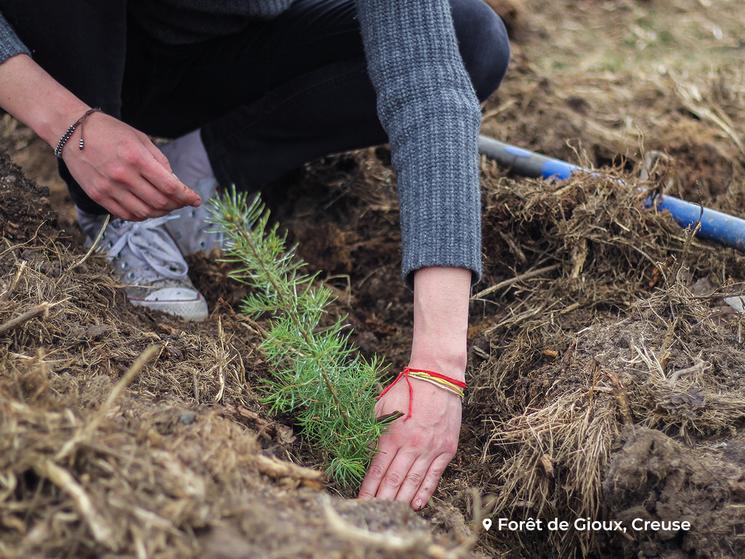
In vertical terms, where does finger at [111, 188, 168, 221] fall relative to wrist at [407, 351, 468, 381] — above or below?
above

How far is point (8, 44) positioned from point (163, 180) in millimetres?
492

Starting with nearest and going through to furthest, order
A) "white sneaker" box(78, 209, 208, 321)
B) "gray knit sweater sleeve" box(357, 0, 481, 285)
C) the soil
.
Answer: the soil
"gray knit sweater sleeve" box(357, 0, 481, 285)
"white sneaker" box(78, 209, 208, 321)

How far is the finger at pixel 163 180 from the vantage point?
5.10 ft

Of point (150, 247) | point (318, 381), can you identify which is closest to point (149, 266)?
point (150, 247)

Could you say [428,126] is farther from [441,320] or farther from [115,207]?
[115,207]

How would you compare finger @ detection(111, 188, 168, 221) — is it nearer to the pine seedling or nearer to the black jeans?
the pine seedling

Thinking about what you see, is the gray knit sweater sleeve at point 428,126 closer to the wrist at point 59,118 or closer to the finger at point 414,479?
the finger at point 414,479

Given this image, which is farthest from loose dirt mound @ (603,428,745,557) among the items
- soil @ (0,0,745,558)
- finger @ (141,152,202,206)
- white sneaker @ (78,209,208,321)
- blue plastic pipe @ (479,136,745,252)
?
white sneaker @ (78,209,208,321)

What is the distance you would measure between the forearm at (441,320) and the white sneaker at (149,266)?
726 millimetres

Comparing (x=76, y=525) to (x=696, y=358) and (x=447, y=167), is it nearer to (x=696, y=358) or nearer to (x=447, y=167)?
(x=447, y=167)

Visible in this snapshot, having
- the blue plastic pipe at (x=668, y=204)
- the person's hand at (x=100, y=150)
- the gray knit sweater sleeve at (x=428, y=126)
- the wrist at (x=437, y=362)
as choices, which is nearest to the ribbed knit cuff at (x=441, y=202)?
the gray knit sweater sleeve at (x=428, y=126)

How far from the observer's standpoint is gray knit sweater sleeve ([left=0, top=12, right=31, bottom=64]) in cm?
162

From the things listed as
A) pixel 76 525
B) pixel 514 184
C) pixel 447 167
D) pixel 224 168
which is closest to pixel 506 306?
pixel 514 184

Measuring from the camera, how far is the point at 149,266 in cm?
207
